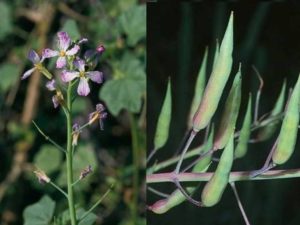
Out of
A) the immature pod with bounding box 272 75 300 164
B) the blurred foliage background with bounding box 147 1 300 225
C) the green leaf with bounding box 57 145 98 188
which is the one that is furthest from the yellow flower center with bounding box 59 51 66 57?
the green leaf with bounding box 57 145 98 188

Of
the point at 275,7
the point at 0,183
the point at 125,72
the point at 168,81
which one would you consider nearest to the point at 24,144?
the point at 0,183

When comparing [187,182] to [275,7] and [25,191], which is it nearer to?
[275,7]

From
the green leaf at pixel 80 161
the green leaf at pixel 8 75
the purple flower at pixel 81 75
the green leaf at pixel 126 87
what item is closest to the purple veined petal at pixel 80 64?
the purple flower at pixel 81 75

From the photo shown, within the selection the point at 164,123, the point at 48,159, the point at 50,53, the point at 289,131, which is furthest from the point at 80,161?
the point at 289,131

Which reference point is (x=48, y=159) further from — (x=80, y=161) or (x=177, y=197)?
(x=177, y=197)

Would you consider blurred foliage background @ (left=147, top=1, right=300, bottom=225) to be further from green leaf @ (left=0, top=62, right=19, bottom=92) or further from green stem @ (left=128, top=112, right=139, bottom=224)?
green leaf @ (left=0, top=62, right=19, bottom=92)
